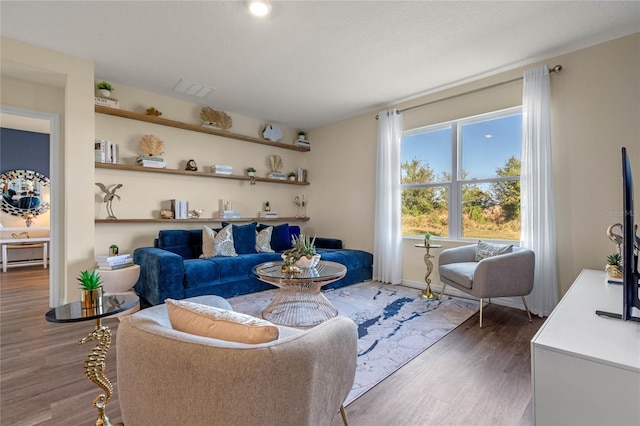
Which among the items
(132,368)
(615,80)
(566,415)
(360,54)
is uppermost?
(360,54)

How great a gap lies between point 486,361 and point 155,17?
3.65 m

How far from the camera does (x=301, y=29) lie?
2.50m

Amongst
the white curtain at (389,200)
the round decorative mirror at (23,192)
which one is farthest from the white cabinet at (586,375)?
the round decorative mirror at (23,192)

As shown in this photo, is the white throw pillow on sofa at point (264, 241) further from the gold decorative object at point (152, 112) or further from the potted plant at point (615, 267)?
the potted plant at point (615, 267)

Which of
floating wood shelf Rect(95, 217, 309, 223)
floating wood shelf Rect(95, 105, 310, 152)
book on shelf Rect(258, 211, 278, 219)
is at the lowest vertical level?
floating wood shelf Rect(95, 217, 309, 223)

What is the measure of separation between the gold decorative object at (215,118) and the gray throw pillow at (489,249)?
3.82 m

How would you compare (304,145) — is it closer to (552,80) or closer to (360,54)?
(360,54)

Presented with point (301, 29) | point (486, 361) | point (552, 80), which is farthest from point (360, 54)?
point (486, 361)

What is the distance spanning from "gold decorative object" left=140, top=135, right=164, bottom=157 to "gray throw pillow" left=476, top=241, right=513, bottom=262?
4.11 m

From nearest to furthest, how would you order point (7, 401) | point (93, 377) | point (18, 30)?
1. point (93, 377)
2. point (7, 401)
3. point (18, 30)

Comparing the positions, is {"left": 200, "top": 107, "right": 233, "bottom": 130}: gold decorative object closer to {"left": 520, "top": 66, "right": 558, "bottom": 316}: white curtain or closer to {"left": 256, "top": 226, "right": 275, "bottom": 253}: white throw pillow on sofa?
{"left": 256, "top": 226, "right": 275, "bottom": 253}: white throw pillow on sofa

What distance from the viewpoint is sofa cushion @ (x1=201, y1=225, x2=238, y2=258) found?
373 centimetres

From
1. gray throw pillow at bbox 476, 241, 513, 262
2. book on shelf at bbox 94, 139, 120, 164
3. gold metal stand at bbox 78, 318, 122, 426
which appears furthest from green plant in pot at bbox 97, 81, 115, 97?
gray throw pillow at bbox 476, 241, 513, 262

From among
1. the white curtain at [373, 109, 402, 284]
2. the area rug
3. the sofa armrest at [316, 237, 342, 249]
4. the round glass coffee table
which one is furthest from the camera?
the sofa armrest at [316, 237, 342, 249]
